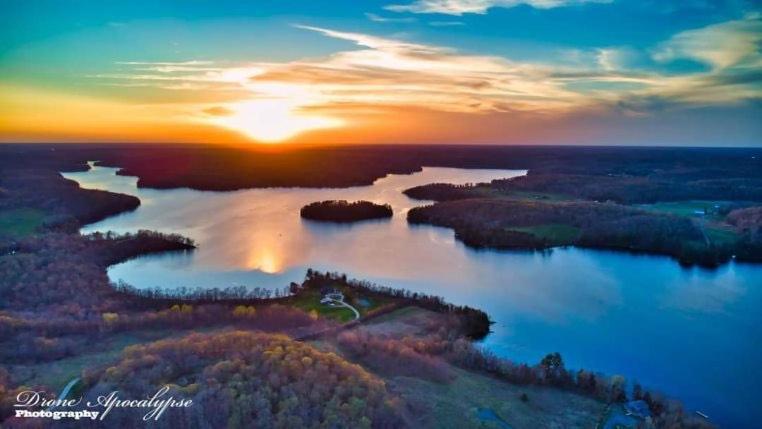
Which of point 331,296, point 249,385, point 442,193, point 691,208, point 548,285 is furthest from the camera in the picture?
point 442,193

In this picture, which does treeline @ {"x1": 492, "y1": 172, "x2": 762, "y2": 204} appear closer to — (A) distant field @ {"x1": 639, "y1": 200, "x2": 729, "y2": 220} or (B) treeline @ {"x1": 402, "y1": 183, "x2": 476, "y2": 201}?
(A) distant field @ {"x1": 639, "y1": 200, "x2": 729, "y2": 220}

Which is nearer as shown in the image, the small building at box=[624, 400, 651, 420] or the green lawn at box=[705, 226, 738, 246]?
the small building at box=[624, 400, 651, 420]

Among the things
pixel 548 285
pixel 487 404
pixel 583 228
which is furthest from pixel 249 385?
pixel 583 228

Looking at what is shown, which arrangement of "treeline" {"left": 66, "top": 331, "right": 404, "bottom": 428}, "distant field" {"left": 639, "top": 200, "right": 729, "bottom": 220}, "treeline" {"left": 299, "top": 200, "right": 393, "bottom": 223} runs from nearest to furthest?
"treeline" {"left": 66, "top": 331, "right": 404, "bottom": 428}
"treeline" {"left": 299, "top": 200, "right": 393, "bottom": 223}
"distant field" {"left": 639, "top": 200, "right": 729, "bottom": 220}

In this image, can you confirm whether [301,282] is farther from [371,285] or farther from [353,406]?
[353,406]

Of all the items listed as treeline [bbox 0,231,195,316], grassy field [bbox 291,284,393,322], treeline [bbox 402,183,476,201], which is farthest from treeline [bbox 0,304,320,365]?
treeline [bbox 402,183,476,201]

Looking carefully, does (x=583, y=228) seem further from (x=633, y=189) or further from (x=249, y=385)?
(x=249, y=385)

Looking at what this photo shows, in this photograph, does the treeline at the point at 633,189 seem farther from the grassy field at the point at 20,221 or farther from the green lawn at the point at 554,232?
the grassy field at the point at 20,221
